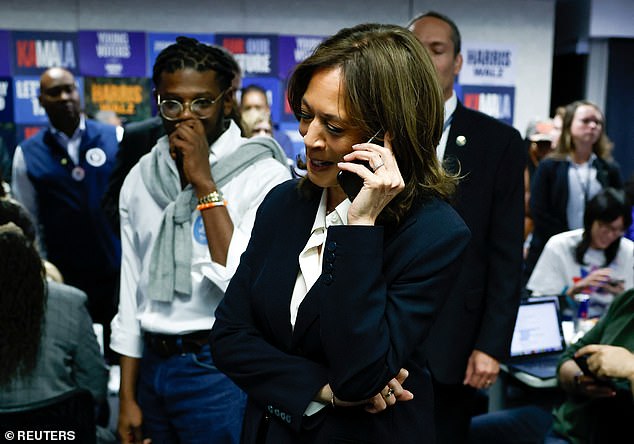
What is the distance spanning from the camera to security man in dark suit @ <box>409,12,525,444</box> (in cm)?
228

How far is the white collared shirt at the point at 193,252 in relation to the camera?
6.02 ft

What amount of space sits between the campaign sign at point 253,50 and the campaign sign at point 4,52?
1.96 m

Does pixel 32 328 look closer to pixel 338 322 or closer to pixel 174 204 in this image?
pixel 174 204

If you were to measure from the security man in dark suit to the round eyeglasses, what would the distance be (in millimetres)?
768

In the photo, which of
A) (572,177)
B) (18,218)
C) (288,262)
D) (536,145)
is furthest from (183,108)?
(536,145)

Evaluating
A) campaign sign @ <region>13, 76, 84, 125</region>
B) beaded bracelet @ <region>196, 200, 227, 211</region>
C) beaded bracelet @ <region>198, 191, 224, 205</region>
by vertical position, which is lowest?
beaded bracelet @ <region>196, 200, 227, 211</region>

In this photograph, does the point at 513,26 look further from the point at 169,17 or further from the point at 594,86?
the point at 169,17

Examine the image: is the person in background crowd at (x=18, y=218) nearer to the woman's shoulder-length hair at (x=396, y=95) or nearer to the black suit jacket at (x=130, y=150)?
the black suit jacket at (x=130, y=150)

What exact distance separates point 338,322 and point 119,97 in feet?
20.7

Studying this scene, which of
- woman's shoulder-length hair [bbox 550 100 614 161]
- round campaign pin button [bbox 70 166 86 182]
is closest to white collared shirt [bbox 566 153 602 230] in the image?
woman's shoulder-length hair [bbox 550 100 614 161]

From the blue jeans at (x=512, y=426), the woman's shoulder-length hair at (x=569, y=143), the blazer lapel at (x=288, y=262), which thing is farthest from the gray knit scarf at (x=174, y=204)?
the woman's shoulder-length hair at (x=569, y=143)

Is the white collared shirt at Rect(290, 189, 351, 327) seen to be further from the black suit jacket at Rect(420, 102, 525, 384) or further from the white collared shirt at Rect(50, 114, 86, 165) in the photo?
the white collared shirt at Rect(50, 114, 86, 165)

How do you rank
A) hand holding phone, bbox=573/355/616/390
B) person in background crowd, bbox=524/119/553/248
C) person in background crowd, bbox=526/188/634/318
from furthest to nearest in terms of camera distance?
person in background crowd, bbox=524/119/553/248, person in background crowd, bbox=526/188/634/318, hand holding phone, bbox=573/355/616/390

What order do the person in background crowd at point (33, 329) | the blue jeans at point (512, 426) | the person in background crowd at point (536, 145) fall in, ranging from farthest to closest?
the person in background crowd at point (536, 145)
the blue jeans at point (512, 426)
the person in background crowd at point (33, 329)
